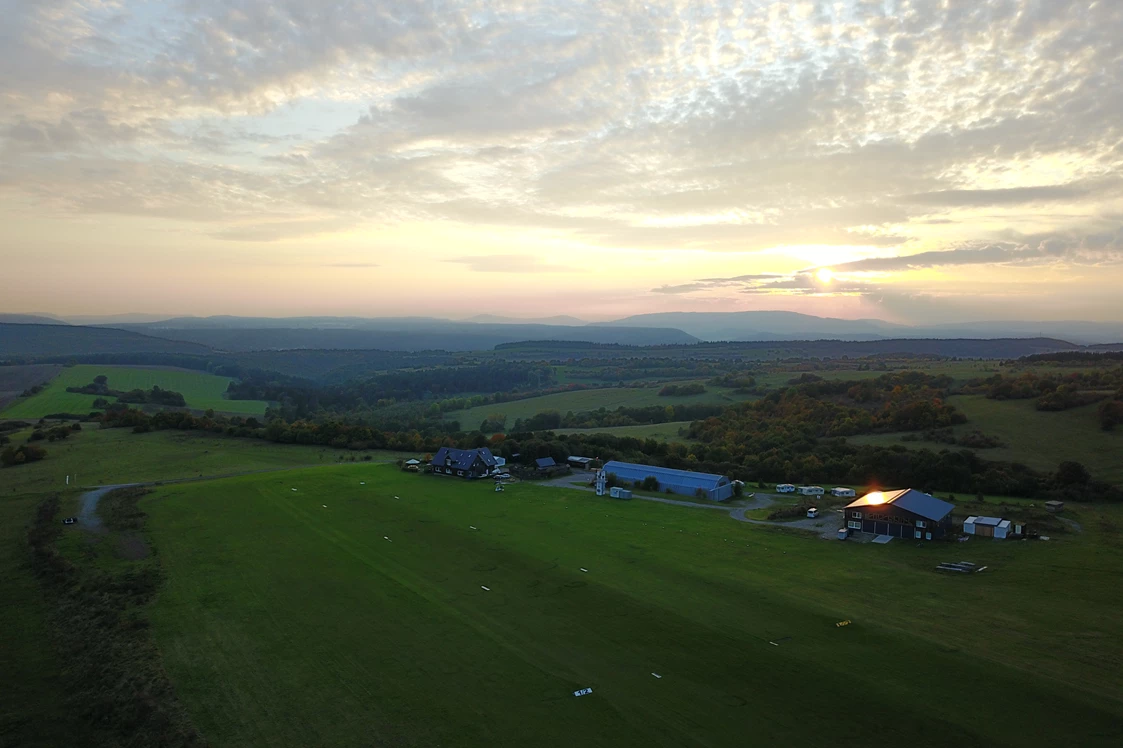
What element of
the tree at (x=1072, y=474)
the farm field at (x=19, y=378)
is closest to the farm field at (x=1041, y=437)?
the tree at (x=1072, y=474)

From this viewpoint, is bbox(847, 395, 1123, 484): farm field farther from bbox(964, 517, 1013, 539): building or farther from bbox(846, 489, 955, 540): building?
bbox(846, 489, 955, 540): building

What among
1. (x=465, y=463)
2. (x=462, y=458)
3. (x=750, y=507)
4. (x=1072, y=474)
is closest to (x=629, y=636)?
(x=750, y=507)

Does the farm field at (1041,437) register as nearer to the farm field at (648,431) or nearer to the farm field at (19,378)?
the farm field at (648,431)

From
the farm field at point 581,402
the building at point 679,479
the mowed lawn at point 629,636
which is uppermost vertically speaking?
the mowed lawn at point 629,636

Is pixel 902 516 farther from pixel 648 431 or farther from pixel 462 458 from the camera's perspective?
pixel 648 431

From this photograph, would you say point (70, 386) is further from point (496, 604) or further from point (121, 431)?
point (496, 604)

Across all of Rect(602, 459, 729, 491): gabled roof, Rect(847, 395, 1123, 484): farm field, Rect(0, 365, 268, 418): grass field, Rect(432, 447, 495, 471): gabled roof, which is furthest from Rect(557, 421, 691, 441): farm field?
Rect(0, 365, 268, 418): grass field
